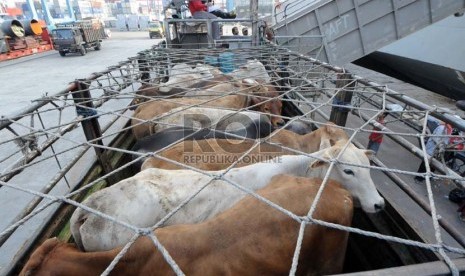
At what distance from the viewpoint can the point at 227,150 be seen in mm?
3201

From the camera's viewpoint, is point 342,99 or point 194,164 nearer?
point 194,164

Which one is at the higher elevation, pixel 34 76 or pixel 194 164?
pixel 194 164

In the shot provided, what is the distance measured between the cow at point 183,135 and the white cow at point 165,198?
984 millimetres

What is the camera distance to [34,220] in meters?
4.46

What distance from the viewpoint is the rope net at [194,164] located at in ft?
5.82

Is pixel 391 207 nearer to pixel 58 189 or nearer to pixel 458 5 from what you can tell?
pixel 58 189

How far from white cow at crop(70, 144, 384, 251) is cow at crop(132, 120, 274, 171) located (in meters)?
0.98

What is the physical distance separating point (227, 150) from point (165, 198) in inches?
45.5

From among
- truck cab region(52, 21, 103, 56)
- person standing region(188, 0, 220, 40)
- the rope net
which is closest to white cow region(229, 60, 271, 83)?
the rope net

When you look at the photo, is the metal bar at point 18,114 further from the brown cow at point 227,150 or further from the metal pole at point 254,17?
the metal pole at point 254,17

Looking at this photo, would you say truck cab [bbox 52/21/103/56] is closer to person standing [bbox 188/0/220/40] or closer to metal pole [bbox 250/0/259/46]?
person standing [bbox 188/0/220/40]

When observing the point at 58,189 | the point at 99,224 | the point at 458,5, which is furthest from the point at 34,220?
the point at 458,5

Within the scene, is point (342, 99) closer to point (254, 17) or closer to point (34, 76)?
point (254, 17)

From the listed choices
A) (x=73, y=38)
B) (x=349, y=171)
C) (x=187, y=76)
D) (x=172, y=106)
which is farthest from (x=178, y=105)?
(x=73, y=38)
